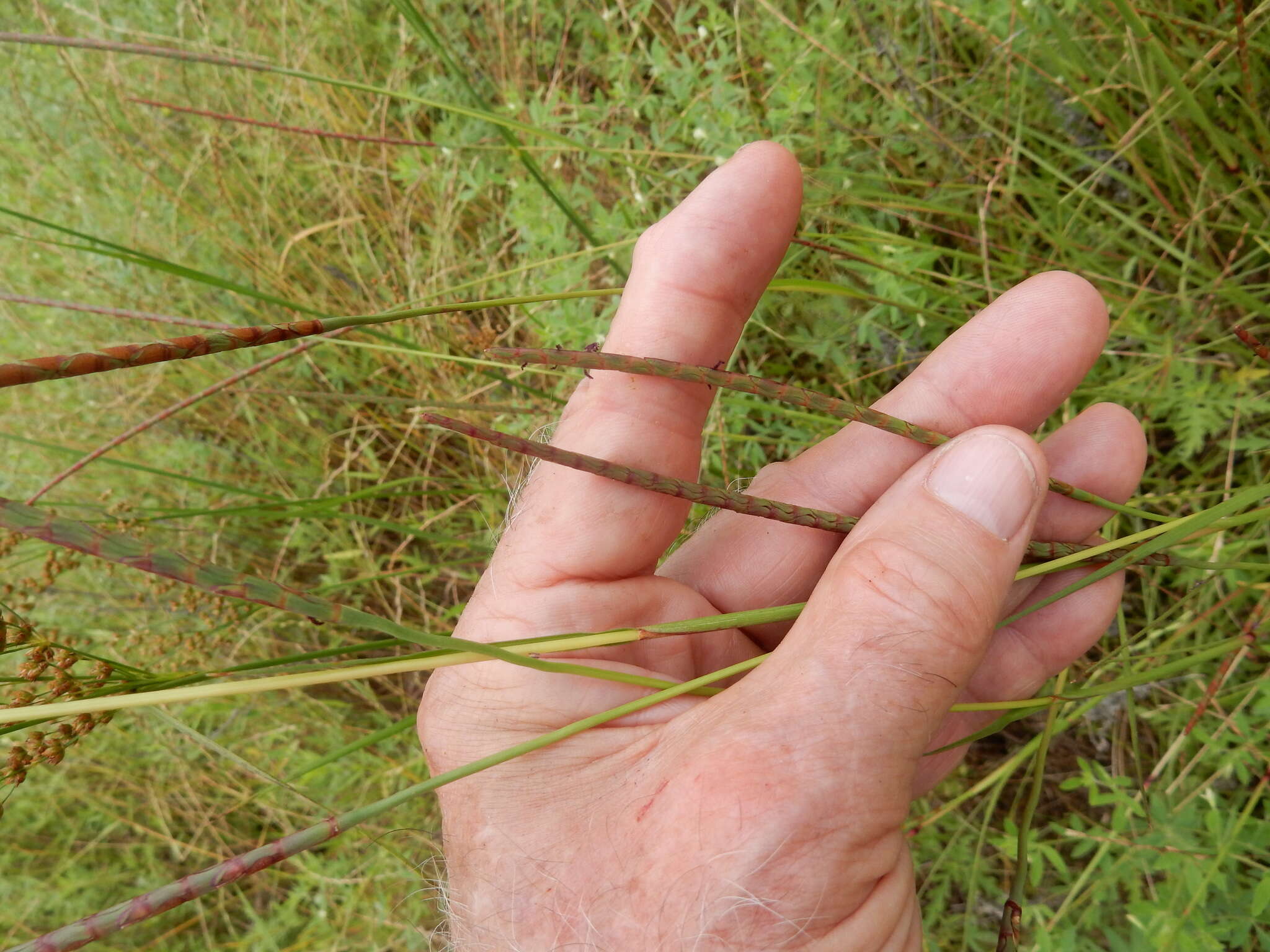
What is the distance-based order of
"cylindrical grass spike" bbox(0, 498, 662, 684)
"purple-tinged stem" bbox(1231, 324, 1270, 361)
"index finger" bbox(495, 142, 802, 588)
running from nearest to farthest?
"cylindrical grass spike" bbox(0, 498, 662, 684) → "purple-tinged stem" bbox(1231, 324, 1270, 361) → "index finger" bbox(495, 142, 802, 588)

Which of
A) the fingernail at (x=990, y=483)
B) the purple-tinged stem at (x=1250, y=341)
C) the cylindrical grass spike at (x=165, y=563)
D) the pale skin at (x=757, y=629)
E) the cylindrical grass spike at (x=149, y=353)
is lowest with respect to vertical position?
the pale skin at (x=757, y=629)

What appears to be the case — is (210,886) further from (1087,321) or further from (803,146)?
(803,146)

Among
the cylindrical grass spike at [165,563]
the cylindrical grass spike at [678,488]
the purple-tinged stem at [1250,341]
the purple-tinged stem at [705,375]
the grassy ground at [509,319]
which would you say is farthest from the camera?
the grassy ground at [509,319]

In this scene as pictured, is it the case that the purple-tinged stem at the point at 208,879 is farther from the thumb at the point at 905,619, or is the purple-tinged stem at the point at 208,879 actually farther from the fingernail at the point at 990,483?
the fingernail at the point at 990,483

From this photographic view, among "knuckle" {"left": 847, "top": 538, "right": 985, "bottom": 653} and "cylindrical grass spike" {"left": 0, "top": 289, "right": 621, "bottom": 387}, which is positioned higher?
"cylindrical grass spike" {"left": 0, "top": 289, "right": 621, "bottom": 387}

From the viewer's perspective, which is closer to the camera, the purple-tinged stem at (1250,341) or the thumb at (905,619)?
the thumb at (905,619)

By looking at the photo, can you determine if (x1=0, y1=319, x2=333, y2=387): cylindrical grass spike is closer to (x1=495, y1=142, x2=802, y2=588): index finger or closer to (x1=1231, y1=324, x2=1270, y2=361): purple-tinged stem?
(x1=495, y1=142, x2=802, y2=588): index finger

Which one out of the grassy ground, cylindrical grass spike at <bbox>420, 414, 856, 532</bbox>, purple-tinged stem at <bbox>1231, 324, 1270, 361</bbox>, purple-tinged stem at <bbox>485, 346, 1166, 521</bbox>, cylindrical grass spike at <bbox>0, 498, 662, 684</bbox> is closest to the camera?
cylindrical grass spike at <bbox>0, 498, 662, 684</bbox>

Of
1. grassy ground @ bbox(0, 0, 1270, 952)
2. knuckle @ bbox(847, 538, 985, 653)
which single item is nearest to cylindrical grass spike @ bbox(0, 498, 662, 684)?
grassy ground @ bbox(0, 0, 1270, 952)

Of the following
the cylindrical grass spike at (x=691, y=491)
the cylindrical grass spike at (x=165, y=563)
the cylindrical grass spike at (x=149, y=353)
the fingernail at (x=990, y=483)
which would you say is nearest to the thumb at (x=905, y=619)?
the fingernail at (x=990, y=483)
